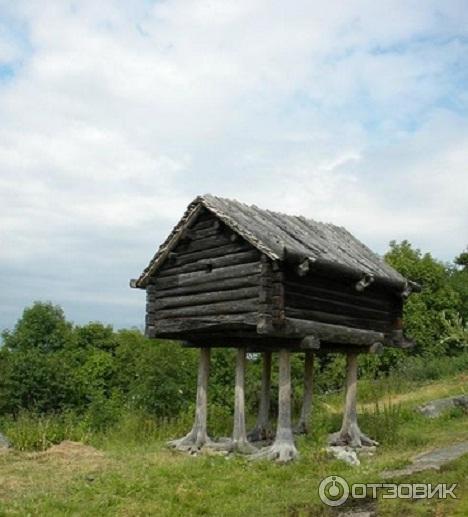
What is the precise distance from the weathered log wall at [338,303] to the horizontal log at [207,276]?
0.69 metres

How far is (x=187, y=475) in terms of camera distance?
10.9 m

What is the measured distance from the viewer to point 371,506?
8.18 meters

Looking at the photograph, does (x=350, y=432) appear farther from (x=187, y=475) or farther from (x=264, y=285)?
(x=187, y=475)

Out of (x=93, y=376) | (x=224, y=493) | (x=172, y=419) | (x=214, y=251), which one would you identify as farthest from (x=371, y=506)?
(x=93, y=376)

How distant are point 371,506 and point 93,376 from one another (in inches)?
1009

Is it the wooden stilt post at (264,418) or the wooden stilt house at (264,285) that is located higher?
the wooden stilt house at (264,285)

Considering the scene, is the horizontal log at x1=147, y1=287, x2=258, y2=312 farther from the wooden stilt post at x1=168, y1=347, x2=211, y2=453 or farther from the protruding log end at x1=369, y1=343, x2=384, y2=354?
the protruding log end at x1=369, y1=343, x2=384, y2=354

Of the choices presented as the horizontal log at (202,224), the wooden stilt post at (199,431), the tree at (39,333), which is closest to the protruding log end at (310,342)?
the horizontal log at (202,224)

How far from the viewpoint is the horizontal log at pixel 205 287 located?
12.9 m

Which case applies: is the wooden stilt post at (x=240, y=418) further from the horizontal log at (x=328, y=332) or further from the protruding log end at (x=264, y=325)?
the protruding log end at (x=264, y=325)

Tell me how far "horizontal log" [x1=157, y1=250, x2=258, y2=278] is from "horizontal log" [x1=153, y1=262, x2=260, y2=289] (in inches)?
3.2

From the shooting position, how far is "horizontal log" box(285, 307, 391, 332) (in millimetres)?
12938

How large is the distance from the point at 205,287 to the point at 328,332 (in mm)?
2495

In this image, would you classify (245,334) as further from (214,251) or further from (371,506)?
(371,506)
